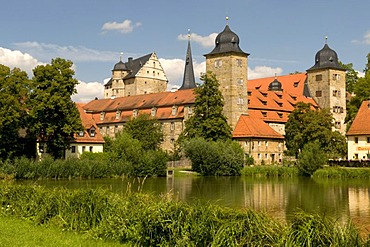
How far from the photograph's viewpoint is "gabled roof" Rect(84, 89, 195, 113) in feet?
233

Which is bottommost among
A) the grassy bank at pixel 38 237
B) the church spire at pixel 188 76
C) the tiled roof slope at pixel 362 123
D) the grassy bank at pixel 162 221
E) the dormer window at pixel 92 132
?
the grassy bank at pixel 38 237

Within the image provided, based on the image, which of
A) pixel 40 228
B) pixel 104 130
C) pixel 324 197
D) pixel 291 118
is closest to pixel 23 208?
pixel 40 228

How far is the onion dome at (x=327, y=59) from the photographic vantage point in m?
74.6

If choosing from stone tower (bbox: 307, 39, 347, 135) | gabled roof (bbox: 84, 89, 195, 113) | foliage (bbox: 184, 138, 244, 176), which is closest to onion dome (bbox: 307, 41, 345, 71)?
stone tower (bbox: 307, 39, 347, 135)

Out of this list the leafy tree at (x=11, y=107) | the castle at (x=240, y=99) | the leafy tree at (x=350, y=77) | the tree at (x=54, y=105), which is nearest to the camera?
the leafy tree at (x=11, y=107)

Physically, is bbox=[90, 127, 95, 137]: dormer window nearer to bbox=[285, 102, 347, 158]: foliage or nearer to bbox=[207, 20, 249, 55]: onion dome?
bbox=[207, 20, 249, 55]: onion dome

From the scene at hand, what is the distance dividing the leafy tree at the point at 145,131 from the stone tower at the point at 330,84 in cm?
2462

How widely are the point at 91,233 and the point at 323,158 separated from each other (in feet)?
124

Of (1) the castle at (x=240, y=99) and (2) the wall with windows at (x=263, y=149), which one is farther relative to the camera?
(1) the castle at (x=240, y=99)

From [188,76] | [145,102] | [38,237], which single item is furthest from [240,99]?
[38,237]

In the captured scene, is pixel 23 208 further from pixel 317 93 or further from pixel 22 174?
pixel 317 93

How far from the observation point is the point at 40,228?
14016 millimetres

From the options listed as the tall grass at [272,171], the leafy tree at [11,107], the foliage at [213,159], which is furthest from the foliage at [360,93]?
the leafy tree at [11,107]

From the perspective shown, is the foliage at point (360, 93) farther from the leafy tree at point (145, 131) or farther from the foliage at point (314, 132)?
the leafy tree at point (145, 131)
